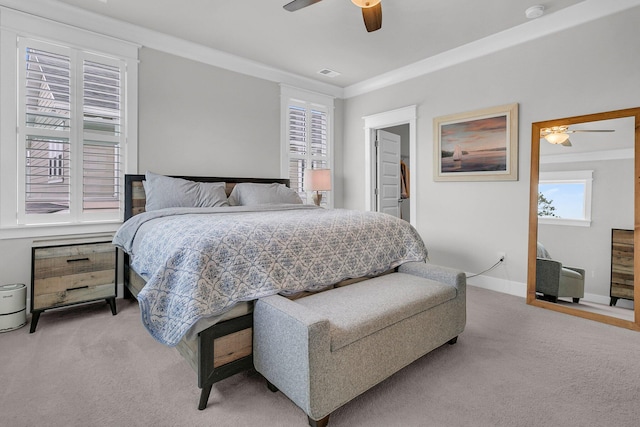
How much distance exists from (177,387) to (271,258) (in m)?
0.86

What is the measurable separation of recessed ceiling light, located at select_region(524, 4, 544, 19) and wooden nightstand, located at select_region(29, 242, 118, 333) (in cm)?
420

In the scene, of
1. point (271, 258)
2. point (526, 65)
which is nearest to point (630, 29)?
point (526, 65)

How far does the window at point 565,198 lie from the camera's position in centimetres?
289

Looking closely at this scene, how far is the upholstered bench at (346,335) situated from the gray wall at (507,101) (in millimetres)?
1664

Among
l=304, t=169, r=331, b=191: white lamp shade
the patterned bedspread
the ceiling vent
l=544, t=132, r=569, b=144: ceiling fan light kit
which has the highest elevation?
the ceiling vent

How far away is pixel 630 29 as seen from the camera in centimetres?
271

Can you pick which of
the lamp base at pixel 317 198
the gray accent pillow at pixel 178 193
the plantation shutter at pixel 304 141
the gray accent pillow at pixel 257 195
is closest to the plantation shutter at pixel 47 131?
the gray accent pillow at pixel 178 193

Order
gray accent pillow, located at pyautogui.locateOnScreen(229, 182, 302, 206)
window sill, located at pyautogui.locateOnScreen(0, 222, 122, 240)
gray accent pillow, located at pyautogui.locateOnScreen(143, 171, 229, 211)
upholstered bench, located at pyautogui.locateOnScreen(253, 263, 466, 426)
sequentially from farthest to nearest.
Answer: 1. gray accent pillow, located at pyautogui.locateOnScreen(229, 182, 302, 206)
2. gray accent pillow, located at pyautogui.locateOnScreen(143, 171, 229, 211)
3. window sill, located at pyautogui.locateOnScreen(0, 222, 122, 240)
4. upholstered bench, located at pyautogui.locateOnScreen(253, 263, 466, 426)

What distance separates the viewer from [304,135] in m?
4.80

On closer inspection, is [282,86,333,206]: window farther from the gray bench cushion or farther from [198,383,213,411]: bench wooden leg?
[198,383,213,411]: bench wooden leg

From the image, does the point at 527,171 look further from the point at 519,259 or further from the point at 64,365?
the point at 64,365

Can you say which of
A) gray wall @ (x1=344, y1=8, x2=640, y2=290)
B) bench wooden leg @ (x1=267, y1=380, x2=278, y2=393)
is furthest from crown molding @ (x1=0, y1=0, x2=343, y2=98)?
bench wooden leg @ (x1=267, y1=380, x2=278, y2=393)

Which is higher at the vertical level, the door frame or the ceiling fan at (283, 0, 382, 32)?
the ceiling fan at (283, 0, 382, 32)

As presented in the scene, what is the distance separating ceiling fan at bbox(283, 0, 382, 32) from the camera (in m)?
2.28
